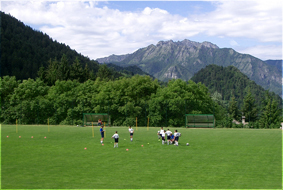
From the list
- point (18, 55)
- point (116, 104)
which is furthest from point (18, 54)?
point (116, 104)

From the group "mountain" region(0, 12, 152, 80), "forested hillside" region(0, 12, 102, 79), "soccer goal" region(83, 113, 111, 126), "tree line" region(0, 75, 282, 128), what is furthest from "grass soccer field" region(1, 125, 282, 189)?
"forested hillside" region(0, 12, 102, 79)

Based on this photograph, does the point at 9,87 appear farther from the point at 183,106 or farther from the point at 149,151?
the point at 149,151

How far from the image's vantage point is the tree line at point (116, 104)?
53.8 metres

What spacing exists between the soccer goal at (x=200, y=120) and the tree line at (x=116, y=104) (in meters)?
1.66

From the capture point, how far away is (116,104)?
188ft

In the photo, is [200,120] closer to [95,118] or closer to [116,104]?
[116,104]

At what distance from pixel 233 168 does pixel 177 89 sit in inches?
1734

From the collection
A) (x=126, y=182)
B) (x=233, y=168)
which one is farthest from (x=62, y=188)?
(x=233, y=168)

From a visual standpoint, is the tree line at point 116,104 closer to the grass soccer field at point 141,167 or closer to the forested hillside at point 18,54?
the grass soccer field at point 141,167

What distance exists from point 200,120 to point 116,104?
16.7 m

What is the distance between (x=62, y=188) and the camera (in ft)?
42.2

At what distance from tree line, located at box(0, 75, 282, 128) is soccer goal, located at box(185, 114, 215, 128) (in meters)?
1.66

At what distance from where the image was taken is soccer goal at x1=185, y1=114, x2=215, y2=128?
4938 centimetres

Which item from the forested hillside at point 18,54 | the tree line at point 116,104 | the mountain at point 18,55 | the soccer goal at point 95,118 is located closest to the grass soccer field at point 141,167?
the tree line at point 116,104
